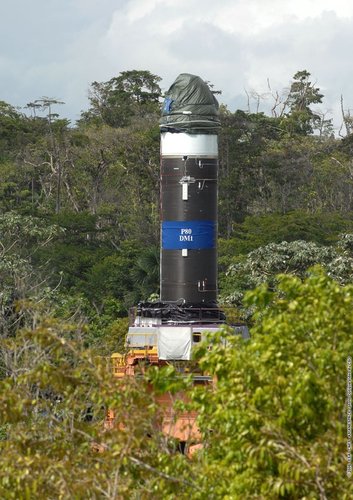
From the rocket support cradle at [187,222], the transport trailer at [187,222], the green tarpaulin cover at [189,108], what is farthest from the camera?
the green tarpaulin cover at [189,108]

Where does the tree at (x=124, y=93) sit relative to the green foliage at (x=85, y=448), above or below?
above

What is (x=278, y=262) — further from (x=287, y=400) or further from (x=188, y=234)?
(x=287, y=400)

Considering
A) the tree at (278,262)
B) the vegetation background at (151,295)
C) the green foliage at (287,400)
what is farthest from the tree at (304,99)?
the green foliage at (287,400)

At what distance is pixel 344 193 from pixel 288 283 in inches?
2518

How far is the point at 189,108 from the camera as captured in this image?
3775 centimetres

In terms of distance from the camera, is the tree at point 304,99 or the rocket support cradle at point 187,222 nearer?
the rocket support cradle at point 187,222

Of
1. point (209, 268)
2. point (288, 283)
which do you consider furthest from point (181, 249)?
point (288, 283)

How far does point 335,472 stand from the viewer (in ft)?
40.7

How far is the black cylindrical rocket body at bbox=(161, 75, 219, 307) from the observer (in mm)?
36969

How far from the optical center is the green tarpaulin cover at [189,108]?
37500mm

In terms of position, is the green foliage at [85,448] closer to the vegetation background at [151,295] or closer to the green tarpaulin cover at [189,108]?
the vegetation background at [151,295]

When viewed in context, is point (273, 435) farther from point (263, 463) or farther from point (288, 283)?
point (288, 283)

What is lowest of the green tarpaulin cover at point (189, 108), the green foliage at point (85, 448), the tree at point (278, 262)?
the green foliage at point (85, 448)

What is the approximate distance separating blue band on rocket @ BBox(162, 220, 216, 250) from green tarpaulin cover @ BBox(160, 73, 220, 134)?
2.90 metres
